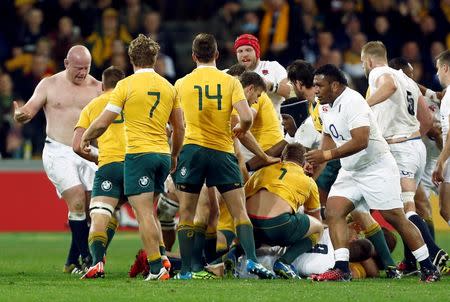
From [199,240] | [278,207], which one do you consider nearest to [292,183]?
[278,207]

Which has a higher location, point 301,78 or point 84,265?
point 301,78

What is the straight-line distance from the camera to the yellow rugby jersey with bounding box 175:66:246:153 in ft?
42.9

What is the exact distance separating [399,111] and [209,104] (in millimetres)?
2792

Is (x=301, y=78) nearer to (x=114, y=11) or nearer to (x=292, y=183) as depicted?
(x=292, y=183)

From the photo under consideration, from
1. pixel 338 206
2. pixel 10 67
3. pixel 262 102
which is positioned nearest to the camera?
pixel 338 206

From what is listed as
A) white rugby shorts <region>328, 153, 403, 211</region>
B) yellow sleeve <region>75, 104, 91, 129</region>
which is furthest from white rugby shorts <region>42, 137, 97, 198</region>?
white rugby shorts <region>328, 153, 403, 211</region>

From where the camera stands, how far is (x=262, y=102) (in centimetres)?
1439

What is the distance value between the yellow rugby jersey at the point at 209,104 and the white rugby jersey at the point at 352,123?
970 millimetres

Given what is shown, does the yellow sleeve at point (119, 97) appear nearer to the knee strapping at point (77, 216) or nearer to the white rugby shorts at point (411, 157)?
the knee strapping at point (77, 216)

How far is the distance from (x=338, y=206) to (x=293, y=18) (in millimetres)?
11406

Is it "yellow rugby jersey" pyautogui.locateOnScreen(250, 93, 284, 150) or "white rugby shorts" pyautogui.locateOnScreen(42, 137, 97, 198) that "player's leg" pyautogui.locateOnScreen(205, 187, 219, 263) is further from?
"white rugby shorts" pyautogui.locateOnScreen(42, 137, 97, 198)

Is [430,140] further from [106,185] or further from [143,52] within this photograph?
[143,52]

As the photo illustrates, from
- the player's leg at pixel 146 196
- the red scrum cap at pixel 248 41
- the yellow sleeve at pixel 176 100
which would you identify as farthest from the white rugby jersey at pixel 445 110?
the player's leg at pixel 146 196

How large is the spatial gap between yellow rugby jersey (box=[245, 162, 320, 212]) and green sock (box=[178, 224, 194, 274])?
3.50ft
